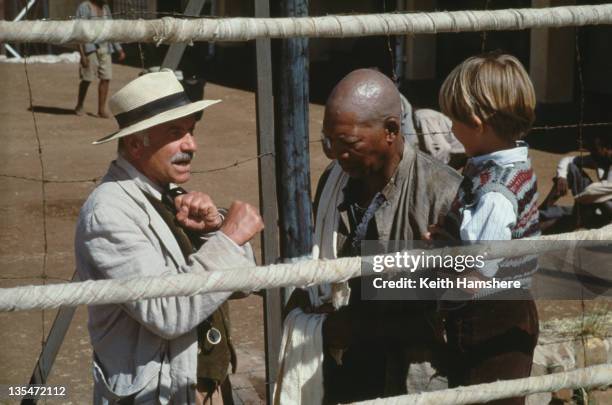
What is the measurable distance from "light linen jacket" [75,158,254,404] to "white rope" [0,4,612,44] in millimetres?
528

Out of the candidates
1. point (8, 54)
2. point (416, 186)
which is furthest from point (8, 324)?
point (8, 54)

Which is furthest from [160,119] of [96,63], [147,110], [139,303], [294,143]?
[96,63]

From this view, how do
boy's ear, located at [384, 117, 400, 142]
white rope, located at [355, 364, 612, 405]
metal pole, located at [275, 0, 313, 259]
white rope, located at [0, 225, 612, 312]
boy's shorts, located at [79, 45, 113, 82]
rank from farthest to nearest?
boy's shorts, located at [79, 45, 113, 82] → metal pole, located at [275, 0, 313, 259] → boy's ear, located at [384, 117, 400, 142] → white rope, located at [355, 364, 612, 405] → white rope, located at [0, 225, 612, 312]

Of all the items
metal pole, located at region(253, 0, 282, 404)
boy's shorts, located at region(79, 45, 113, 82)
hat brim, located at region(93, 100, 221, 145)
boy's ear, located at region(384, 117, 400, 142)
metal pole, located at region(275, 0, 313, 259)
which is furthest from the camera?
boy's shorts, located at region(79, 45, 113, 82)

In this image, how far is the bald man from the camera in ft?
8.35

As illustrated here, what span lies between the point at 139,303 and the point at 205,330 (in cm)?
31

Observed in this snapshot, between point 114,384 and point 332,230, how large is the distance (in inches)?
29.1

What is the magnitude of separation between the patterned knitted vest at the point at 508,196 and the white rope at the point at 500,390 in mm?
267

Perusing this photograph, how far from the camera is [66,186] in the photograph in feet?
28.8

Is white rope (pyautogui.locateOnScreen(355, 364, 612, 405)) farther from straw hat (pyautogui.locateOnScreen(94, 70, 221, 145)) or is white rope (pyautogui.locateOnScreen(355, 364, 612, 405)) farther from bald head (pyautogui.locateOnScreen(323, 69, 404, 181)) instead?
straw hat (pyautogui.locateOnScreen(94, 70, 221, 145))

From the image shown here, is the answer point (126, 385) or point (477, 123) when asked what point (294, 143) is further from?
point (126, 385)

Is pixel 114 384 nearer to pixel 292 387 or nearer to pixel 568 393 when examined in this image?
pixel 292 387

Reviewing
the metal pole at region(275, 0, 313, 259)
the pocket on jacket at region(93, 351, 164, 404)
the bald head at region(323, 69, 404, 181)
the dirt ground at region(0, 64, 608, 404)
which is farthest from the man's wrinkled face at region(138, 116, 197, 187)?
the dirt ground at region(0, 64, 608, 404)

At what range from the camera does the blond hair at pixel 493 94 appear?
2316 millimetres
